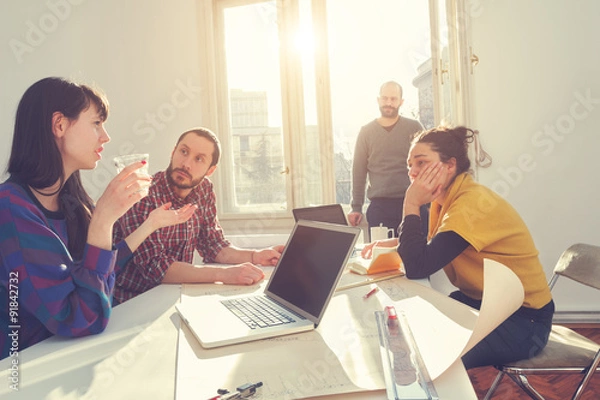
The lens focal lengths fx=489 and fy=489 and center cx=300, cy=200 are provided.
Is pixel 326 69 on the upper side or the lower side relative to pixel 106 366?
upper

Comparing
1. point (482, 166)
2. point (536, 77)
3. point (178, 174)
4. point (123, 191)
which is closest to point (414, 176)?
point (178, 174)

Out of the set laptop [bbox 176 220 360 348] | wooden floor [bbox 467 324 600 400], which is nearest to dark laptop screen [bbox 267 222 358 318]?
laptop [bbox 176 220 360 348]

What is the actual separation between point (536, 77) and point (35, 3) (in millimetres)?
3795

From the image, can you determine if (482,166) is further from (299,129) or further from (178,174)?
(178,174)

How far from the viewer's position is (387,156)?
336 cm

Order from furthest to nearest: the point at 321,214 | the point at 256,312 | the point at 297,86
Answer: the point at 297,86 → the point at 321,214 → the point at 256,312

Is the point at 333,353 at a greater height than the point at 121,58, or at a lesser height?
lesser

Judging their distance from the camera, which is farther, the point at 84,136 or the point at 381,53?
the point at 381,53

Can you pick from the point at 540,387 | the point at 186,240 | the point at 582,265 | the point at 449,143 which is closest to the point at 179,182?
the point at 186,240

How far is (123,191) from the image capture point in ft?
3.58

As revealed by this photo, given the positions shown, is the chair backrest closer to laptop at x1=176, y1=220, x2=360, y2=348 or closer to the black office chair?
the black office chair

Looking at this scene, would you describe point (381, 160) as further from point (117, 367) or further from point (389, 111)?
point (117, 367)

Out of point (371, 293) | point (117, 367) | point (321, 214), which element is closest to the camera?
point (117, 367)

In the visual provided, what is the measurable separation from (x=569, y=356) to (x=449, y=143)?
0.76 metres
